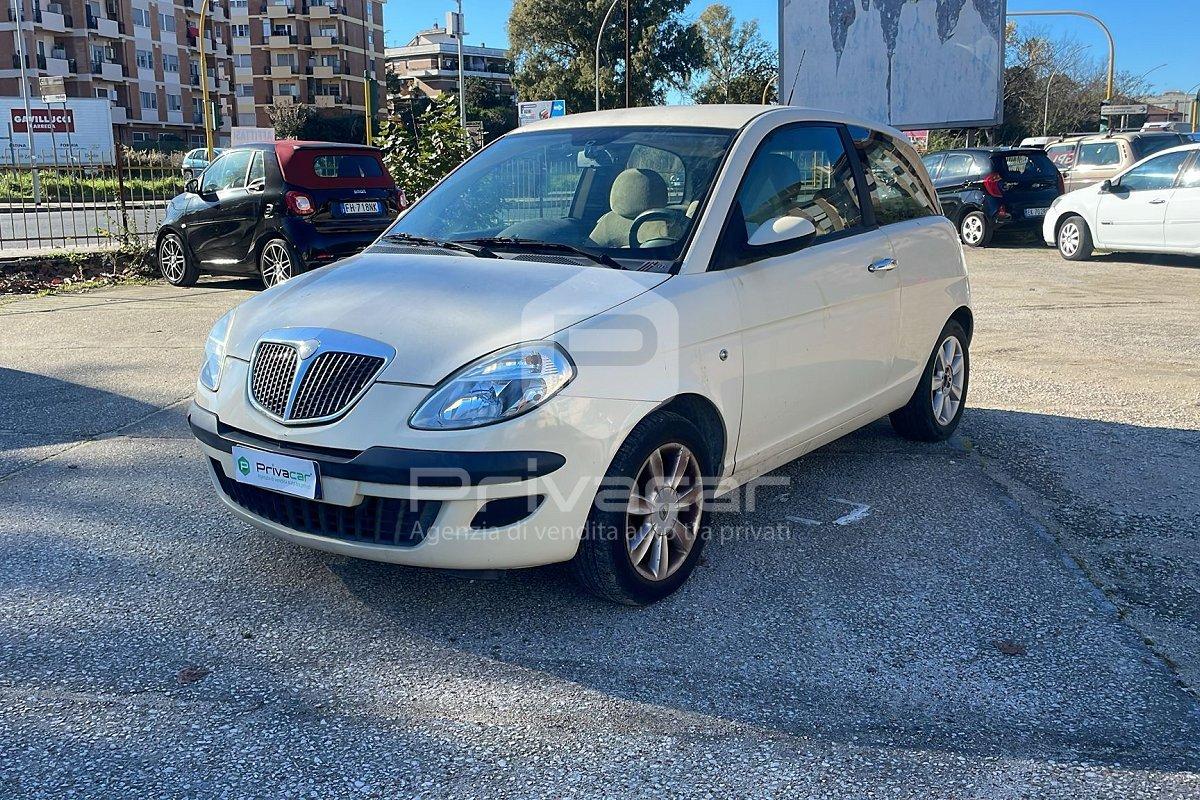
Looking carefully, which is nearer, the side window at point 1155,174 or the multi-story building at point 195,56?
the side window at point 1155,174

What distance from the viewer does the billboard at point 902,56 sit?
2481 centimetres

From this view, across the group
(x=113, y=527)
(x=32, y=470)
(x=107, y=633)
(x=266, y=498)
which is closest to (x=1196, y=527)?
(x=266, y=498)

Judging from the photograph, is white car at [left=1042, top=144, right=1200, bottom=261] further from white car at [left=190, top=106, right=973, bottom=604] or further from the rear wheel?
white car at [left=190, top=106, right=973, bottom=604]

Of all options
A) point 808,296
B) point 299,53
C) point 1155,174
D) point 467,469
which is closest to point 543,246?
point 808,296

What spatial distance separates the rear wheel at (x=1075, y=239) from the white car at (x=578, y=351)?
1218 cm

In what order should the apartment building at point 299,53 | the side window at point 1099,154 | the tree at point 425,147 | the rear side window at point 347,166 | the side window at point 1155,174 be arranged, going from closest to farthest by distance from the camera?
the rear side window at point 347,166 < the side window at point 1155,174 < the tree at point 425,147 < the side window at point 1099,154 < the apartment building at point 299,53

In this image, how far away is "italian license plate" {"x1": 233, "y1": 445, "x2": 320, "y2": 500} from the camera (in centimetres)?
341

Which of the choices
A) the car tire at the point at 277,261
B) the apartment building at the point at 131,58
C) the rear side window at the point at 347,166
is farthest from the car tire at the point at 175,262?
the apartment building at the point at 131,58

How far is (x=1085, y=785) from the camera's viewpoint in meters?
2.70

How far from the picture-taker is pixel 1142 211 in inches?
573

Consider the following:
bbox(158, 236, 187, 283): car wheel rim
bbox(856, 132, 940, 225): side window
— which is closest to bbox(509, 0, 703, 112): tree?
bbox(158, 236, 187, 283): car wheel rim

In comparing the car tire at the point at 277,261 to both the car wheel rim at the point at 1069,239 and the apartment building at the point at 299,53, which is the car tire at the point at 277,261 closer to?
the car wheel rim at the point at 1069,239

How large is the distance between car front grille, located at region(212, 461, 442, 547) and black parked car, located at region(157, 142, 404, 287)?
8.73 meters

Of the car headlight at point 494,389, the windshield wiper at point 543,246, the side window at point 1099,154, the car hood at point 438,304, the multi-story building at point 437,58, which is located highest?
the multi-story building at point 437,58
